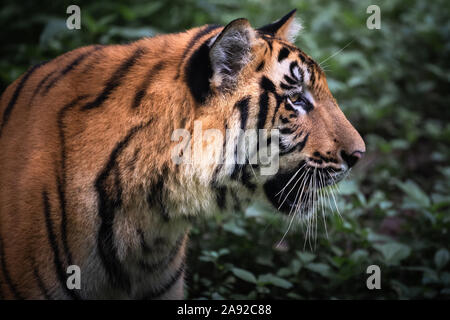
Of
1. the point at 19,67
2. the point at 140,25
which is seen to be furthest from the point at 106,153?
the point at 140,25

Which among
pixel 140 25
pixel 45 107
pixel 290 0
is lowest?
pixel 45 107

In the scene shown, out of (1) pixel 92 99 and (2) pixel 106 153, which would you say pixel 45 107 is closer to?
(1) pixel 92 99

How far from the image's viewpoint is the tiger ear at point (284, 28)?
1977 mm

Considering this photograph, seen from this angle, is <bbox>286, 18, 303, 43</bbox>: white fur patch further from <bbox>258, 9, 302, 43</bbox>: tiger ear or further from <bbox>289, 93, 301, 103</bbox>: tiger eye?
<bbox>289, 93, 301, 103</bbox>: tiger eye

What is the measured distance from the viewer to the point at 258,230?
9.02ft

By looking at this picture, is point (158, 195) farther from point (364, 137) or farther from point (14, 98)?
point (364, 137)

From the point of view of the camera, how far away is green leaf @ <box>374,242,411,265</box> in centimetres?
244

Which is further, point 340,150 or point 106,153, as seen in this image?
point 340,150

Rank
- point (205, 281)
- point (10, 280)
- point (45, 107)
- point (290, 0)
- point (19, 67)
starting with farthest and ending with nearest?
point (290, 0) < point (19, 67) < point (205, 281) < point (45, 107) < point (10, 280)

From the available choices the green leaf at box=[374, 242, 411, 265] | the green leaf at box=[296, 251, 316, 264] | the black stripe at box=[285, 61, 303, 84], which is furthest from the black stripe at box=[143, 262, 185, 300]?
the green leaf at box=[374, 242, 411, 265]

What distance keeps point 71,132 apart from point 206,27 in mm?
754

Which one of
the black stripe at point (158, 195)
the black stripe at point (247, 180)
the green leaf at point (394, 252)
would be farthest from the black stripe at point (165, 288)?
the green leaf at point (394, 252)

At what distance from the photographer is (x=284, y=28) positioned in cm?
202

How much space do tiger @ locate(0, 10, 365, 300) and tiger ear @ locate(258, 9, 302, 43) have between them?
6.0 inches
